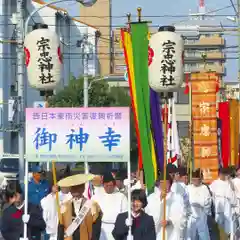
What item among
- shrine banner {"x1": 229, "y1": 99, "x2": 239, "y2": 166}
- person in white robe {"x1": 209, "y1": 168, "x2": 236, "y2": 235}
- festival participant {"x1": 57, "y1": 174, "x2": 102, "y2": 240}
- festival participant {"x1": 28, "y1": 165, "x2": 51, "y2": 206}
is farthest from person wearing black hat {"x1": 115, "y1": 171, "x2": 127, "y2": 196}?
shrine banner {"x1": 229, "y1": 99, "x2": 239, "y2": 166}

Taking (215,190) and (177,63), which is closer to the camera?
(177,63)

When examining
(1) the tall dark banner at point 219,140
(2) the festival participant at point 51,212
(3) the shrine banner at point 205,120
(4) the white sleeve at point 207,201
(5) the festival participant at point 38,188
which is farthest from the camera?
(1) the tall dark banner at point 219,140

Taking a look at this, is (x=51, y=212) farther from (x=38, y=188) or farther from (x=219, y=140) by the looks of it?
(x=219, y=140)

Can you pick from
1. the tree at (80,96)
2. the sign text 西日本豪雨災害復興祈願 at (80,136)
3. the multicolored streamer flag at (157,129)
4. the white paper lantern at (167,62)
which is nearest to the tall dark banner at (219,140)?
the multicolored streamer flag at (157,129)

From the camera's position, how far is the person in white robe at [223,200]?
→ 15336 millimetres

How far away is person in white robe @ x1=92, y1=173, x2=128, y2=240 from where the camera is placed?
10.6 metres

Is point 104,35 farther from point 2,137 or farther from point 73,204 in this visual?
point 73,204

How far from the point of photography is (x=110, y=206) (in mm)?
10602

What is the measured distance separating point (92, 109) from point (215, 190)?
19.7 feet

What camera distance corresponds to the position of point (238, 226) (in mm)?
16359

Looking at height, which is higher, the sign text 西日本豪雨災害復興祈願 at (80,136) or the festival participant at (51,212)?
the sign text 西日本豪雨災害復興祈願 at (80,136)

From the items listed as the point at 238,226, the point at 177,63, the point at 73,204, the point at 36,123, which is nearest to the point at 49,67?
the point at 177,63

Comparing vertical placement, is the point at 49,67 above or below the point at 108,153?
above

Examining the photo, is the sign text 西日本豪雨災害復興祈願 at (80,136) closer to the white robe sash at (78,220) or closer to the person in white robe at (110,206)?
the person in white robe at (110,206)
